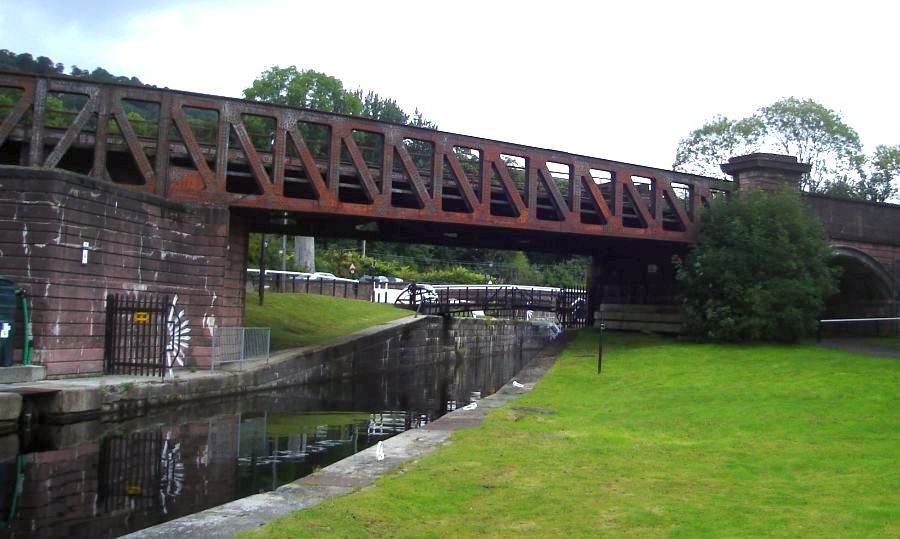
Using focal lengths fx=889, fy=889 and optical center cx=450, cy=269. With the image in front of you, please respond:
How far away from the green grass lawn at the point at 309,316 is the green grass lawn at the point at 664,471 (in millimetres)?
20832

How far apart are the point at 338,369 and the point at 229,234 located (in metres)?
9.25

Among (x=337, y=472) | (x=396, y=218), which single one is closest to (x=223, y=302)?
(x=396, y=218)

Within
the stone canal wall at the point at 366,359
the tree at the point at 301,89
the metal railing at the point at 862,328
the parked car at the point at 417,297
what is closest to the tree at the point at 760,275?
the metal railing at the point at 862,328

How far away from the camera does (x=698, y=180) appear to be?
1598 inches

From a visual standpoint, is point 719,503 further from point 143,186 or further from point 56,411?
point 143,186

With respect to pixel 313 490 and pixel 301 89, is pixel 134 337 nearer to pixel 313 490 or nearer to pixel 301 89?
pixel 313 490

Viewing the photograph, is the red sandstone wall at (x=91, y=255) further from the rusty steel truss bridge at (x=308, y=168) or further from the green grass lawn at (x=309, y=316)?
the green grass lawn at (x=309, y=316)

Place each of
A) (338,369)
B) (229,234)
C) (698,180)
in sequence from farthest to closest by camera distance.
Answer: (698,180), (338,369), (229,234)

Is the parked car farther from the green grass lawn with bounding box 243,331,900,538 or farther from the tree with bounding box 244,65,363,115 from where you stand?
the green grass lawn with bounding box 243,331,900,538

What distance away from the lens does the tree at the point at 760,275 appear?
35.5 m

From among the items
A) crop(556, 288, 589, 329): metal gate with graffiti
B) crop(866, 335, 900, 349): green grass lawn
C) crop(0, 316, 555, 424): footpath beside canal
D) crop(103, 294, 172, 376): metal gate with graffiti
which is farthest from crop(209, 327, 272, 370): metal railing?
crop(866, 335, 900, 349): green grass lawn

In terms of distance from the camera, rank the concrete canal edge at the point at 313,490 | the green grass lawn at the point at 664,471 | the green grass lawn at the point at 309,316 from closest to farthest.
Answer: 1. the green grass lawn at the point at 664,471
2. the concrete canal edge at the point at 313,490
3. the green grass lawn at the point at 309,316

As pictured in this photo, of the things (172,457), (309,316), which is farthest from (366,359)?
(172,457)

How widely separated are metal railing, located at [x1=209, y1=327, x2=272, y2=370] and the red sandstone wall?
15.4 inches
